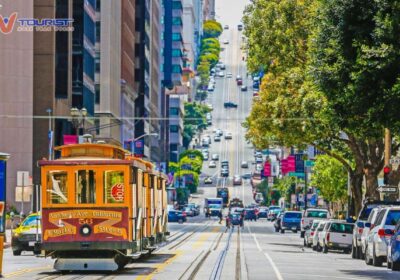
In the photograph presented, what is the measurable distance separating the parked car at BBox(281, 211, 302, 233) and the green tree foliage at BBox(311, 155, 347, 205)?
10.6ft

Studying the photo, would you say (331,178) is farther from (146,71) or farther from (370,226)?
(146,71)

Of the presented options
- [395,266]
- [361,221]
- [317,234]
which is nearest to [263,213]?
[317,234]

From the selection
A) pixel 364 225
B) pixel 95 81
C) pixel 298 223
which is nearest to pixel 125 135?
pixel 95 81

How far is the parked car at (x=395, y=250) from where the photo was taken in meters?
36.3

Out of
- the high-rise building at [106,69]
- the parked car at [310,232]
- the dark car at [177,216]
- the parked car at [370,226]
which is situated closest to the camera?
the parked car at [370,226]

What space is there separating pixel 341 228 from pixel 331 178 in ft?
142

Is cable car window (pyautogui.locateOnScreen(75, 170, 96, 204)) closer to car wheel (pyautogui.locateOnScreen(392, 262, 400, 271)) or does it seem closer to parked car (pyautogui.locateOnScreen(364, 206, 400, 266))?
car wheel (pyautogui.locateOnScreen(392, 262, 400, 271))

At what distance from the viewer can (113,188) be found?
33.4 metres

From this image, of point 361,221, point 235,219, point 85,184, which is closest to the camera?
point 85,184

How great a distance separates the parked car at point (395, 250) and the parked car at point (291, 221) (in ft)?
195

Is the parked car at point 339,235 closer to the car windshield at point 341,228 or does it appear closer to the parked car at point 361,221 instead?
the car windshield at point 341,228

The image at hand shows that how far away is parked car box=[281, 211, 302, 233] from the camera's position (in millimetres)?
97938

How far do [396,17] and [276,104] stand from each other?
3080 centimetres

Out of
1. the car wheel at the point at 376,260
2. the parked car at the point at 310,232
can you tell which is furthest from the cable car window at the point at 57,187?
the parked car at the point at 310,232
